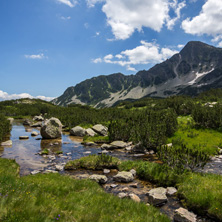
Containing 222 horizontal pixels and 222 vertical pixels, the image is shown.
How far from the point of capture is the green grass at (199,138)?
82.8ft

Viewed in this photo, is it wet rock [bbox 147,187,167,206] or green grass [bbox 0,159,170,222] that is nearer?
green grass [bbox 0,159,170,222]

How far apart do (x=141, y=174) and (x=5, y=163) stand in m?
13.8

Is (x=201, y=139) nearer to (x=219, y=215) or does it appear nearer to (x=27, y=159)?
(x=219, y=215)

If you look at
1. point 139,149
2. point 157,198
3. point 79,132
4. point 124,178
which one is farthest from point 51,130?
point 157,198

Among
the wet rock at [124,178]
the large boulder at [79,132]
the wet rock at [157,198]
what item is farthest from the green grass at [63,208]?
the large boulder at [79,132]

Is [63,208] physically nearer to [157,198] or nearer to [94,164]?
[157,198]

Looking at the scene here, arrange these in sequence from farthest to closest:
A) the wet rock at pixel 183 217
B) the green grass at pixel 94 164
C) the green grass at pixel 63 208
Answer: the green grass at pixel 94 164, the wet rock at pixel 183 217, the green grass at pixel 63 208

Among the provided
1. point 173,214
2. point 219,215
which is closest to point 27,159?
point 173,214

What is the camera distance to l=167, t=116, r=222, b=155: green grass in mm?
25234

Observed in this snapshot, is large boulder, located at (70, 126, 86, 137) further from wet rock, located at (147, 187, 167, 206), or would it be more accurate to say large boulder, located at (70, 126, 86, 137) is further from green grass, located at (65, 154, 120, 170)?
wet rock, located at (147, 187, 167, 206)

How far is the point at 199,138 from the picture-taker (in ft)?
94.4

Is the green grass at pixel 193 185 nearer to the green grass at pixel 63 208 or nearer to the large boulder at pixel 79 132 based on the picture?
the green grass at pixel 63 208

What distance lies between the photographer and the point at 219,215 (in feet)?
29.1

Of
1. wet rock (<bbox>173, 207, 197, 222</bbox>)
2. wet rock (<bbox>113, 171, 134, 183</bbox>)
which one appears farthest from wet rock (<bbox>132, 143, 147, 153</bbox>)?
wet rock (<bbox>173, 207, 197, 222</bbox>)
